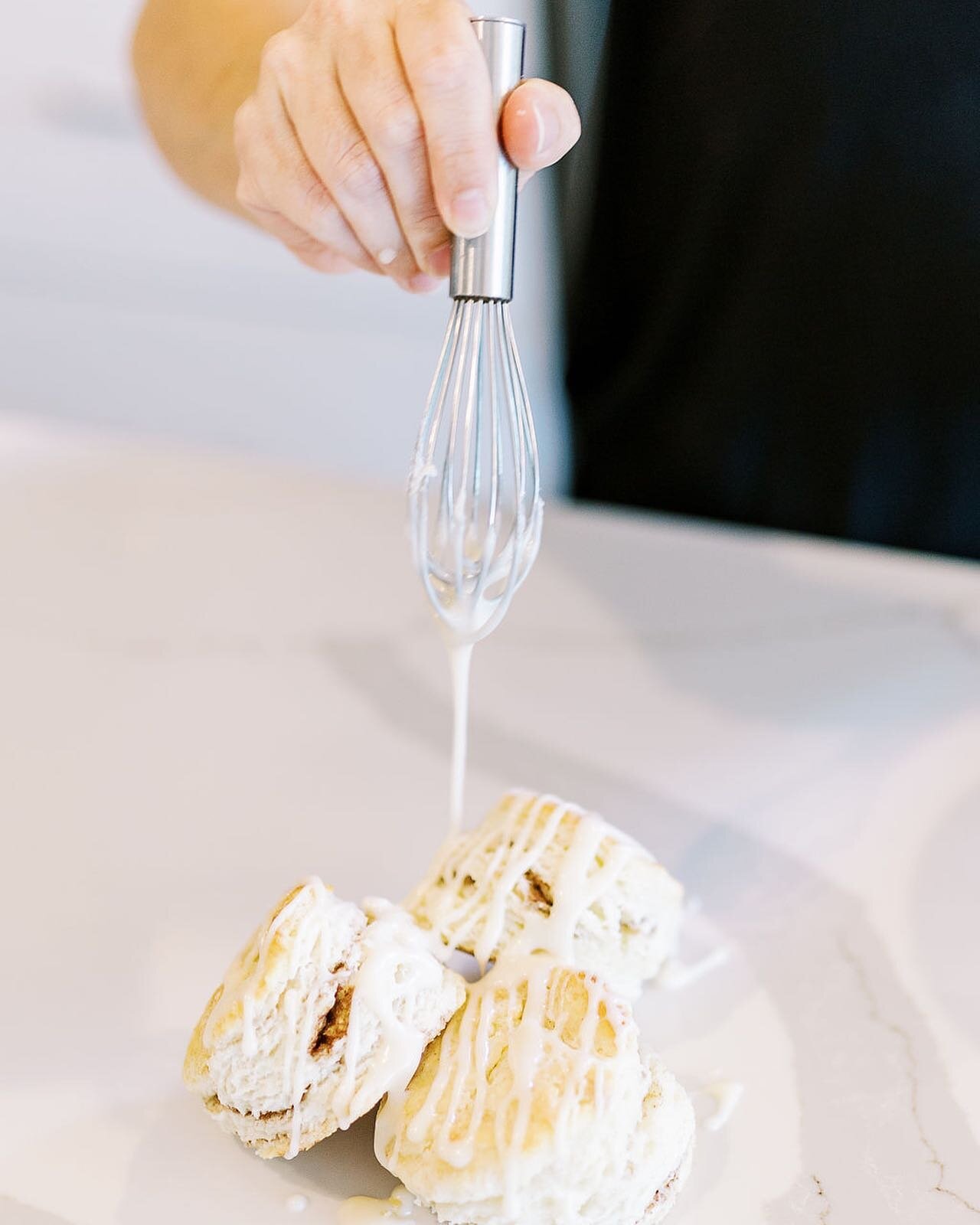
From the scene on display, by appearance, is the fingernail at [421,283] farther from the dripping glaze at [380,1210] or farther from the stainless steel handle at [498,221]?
the dripping glaze at [380,1210]

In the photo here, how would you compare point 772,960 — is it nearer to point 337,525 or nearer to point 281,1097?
point 281,1097

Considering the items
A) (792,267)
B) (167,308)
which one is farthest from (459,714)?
(167,308)

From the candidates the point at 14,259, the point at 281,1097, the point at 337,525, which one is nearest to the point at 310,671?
the point at 337,525

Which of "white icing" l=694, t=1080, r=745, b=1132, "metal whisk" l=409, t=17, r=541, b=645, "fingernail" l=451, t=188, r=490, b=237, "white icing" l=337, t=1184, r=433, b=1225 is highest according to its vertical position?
"fingernail" l=451, t=188, r=490, b=237

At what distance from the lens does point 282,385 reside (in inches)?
82.8

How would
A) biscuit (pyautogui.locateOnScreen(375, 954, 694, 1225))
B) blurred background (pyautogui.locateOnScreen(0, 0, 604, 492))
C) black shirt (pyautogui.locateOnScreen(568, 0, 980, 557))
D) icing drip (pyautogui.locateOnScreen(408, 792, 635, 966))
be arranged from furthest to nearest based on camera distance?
1. blurred background (pyautogui.locateOnScreen(0, 0, 604, 492))
2. black shirt (pyautogui.locateOnScreen(568, 0, 980, 557))
3. icing drip (pyautogui.locateOnScreen(408, 792, 635, 966))
4. biscuit (pyautogui.locateOnScreen(375, 954, 694, 1225))

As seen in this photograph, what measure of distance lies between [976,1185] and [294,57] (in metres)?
0.61

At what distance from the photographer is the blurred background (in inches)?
78.4

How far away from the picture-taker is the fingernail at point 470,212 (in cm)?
54

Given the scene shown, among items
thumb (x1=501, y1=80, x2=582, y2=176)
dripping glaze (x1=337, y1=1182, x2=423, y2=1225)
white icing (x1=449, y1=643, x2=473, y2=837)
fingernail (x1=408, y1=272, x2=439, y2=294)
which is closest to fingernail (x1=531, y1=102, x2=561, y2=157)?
thumb (x1=501, y1=80, x2=582, y2=176)

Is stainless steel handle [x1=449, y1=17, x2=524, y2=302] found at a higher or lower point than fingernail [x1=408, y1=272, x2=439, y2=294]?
higher

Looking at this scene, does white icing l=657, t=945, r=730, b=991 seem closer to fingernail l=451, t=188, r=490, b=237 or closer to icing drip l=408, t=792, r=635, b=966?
icing drip l=408, t=792, r=635, b=966

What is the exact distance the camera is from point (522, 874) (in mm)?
623

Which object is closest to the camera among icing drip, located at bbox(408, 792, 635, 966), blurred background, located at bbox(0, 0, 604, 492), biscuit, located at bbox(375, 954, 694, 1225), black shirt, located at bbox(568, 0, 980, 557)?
biscuit, located at bbox(375, 954, 694, 1225)
